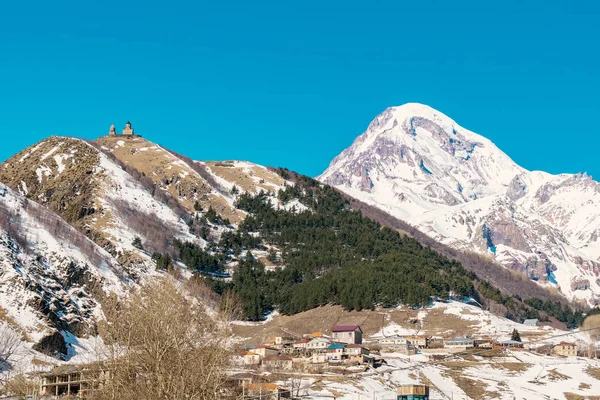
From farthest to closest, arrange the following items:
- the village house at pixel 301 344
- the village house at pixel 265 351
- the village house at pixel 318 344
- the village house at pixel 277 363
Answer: the village house at pixel 301 344 < the village house at pixel 318 344 < the village house at pixel 265 351 < the village house at pixel 277 363

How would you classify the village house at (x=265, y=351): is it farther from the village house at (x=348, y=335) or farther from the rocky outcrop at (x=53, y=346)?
the rocky outcrop at (x=53, y=346)

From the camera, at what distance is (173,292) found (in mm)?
67438

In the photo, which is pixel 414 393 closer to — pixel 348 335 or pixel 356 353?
pixel 356 353

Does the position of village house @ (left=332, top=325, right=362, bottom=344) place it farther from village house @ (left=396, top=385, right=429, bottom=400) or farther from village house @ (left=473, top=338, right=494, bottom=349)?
village house @ (left=396, top=385, right=429, bottom=400)

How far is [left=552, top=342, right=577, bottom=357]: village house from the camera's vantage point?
18400 centimetres

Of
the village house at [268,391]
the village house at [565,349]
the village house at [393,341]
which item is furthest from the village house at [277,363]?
the village house at [565,349]

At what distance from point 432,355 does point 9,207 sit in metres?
102

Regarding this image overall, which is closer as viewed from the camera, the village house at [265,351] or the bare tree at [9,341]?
the bare tree at [9,341]

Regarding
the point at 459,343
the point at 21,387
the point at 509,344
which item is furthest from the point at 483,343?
the point at 21,387

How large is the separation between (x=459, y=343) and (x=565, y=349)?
83.2ft

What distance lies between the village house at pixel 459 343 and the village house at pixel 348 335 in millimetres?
17978

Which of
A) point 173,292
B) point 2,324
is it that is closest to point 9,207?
point 2,324

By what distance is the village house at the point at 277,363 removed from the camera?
145 metres

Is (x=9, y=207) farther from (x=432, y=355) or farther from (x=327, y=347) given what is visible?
(x=432, y=355)
